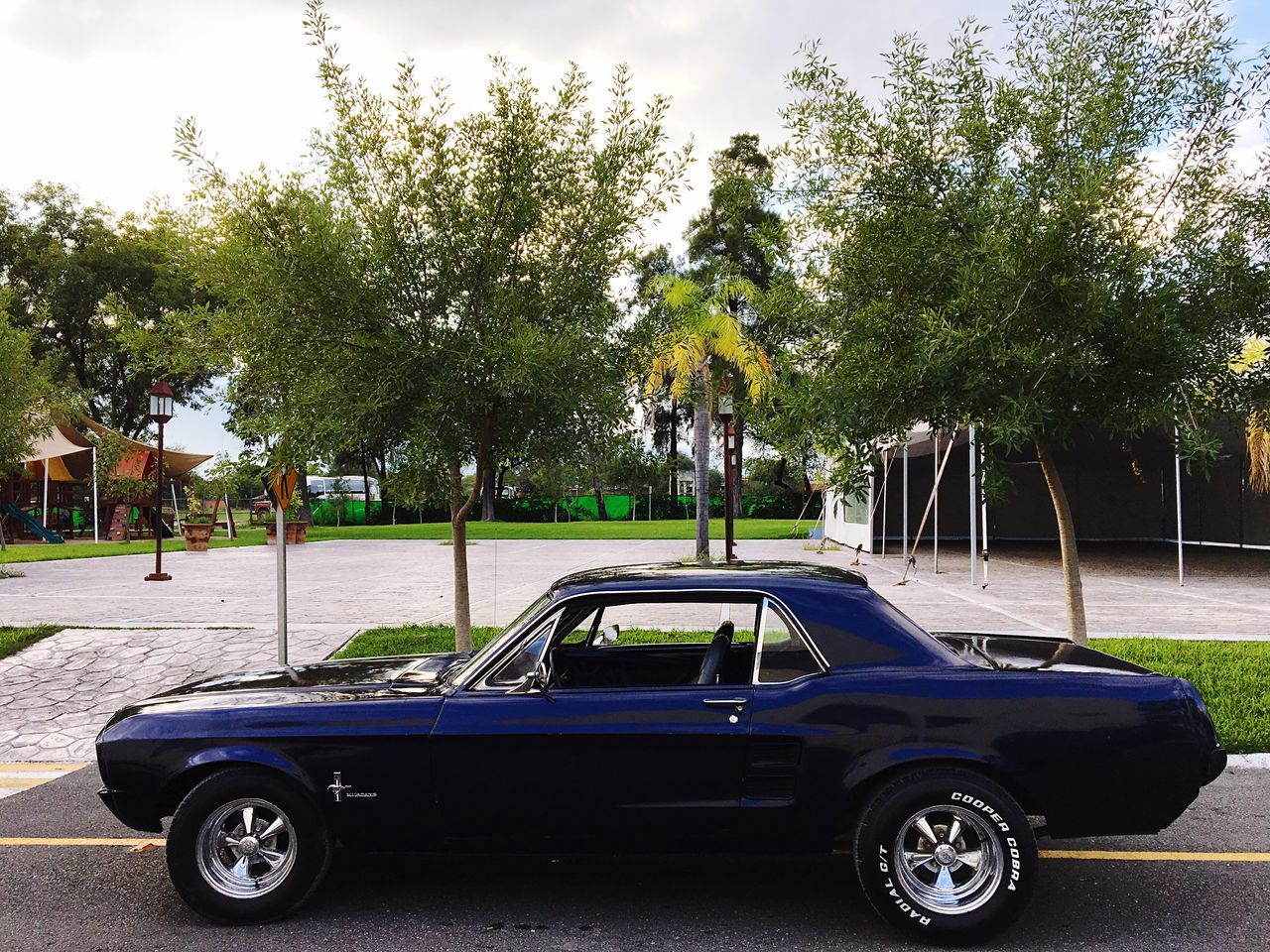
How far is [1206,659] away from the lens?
8766 mm

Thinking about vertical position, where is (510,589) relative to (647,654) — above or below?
below

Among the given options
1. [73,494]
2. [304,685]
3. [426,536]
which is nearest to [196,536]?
[426,536]

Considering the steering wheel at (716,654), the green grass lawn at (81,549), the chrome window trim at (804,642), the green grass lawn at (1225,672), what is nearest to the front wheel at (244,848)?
the steering wheel at (716,654)

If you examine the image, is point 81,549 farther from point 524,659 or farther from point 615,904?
point 615,904

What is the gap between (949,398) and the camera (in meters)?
6.43

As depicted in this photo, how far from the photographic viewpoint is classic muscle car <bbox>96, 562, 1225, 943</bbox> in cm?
351

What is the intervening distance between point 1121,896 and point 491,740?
8.91 feet

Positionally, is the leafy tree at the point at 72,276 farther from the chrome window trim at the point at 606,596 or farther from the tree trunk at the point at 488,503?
the chrome window trim at the point at 606,596

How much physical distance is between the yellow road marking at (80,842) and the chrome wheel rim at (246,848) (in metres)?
1.30

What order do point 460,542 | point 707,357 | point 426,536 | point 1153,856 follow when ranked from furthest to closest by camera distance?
point 426,536
point 707,357
point 460,542
point 1153,856

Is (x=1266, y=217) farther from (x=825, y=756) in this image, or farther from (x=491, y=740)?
(x=491, y=740)

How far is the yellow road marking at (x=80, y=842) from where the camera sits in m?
4.75

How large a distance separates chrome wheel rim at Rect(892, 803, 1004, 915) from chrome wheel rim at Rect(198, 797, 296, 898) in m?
2.40

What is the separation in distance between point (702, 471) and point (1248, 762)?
17080mm
